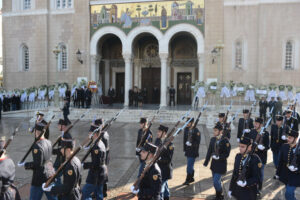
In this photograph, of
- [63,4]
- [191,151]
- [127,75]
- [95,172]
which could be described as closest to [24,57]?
[63,4]

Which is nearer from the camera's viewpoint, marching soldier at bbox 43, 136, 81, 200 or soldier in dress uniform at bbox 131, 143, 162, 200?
marching soldier at bbox 43, 136, 81, 200

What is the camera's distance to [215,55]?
66.0 ft

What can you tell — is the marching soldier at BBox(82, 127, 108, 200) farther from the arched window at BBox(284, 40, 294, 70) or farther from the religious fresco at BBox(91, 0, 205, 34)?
the arched window at BBox(284, 40, 294, 70)

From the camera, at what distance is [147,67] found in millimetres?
24781

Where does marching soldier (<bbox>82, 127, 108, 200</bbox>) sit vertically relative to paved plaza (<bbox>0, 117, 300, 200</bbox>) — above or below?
above

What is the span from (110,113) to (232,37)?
11.5 metres

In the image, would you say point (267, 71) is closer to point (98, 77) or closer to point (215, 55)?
point (215, 55)

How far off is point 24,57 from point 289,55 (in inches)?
944

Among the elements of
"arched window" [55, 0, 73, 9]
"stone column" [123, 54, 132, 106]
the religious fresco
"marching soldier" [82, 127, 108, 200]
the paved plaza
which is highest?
"arched window" [55, 0, 73, 9]

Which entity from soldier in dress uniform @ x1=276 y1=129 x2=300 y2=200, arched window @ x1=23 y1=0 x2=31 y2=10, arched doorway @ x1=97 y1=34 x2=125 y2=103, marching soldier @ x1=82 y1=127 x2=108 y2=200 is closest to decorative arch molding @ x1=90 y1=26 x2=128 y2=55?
arched doorway @ x1=97 y1=34 x2=125 y2=103

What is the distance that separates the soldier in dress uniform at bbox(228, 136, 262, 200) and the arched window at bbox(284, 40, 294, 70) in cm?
1831

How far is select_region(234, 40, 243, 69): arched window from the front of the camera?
68.4 feet

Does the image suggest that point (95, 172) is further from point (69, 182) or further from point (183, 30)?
point (183, 30)

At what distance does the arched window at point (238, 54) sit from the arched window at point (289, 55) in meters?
3.39
